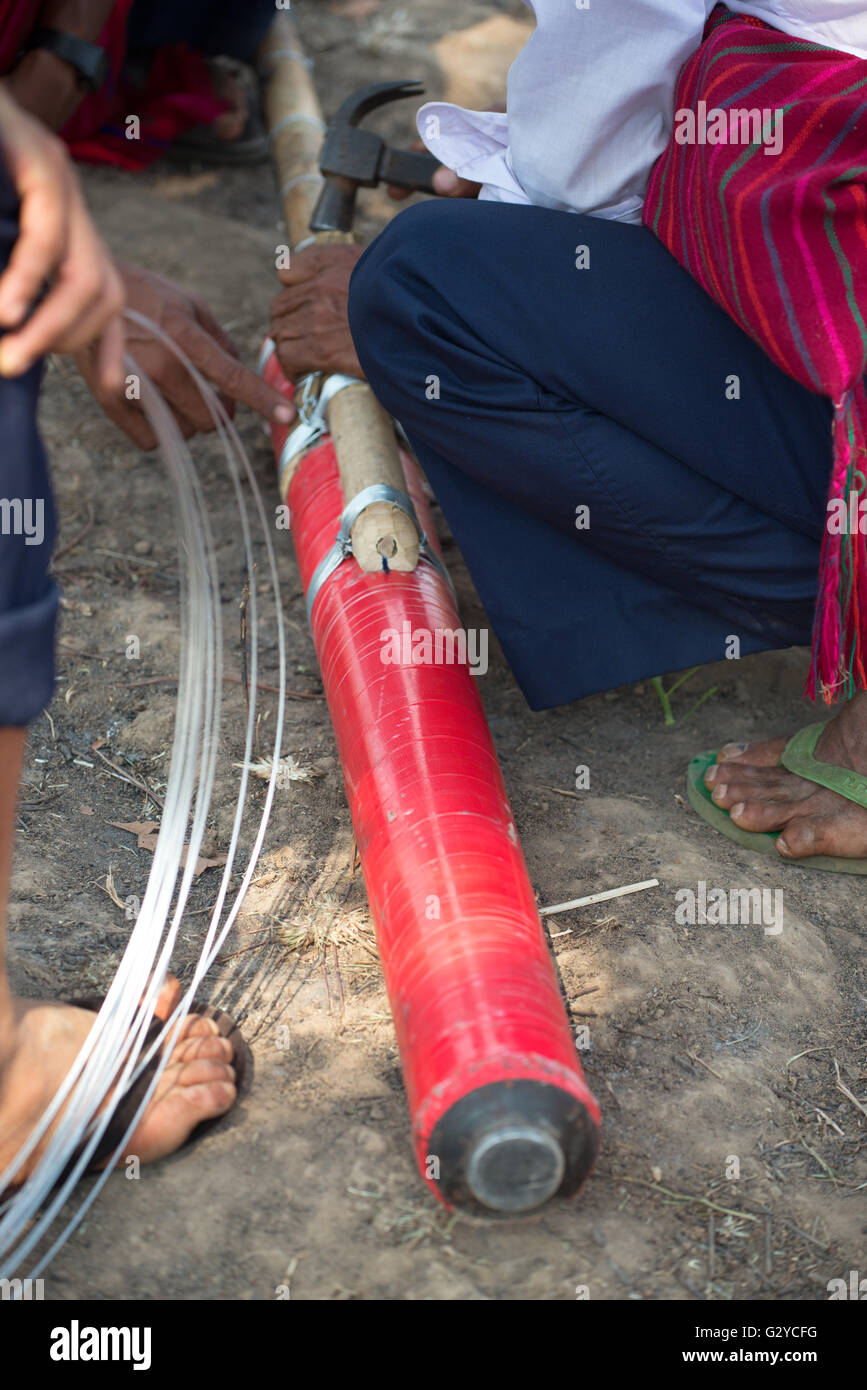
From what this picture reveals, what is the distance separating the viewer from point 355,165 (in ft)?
9.95

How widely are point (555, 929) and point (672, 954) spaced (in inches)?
8.5

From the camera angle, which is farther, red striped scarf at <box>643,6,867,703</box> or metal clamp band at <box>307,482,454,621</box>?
metal clamp band at <box>307,482,454,621</box>

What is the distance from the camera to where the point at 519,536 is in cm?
242

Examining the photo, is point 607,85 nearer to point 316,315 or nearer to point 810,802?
point 316,315

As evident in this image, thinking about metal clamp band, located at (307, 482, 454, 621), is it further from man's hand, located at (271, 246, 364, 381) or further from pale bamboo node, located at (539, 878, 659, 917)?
pale bamboo node, located at (539, 878, 659, 917)

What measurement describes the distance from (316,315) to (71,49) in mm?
1489

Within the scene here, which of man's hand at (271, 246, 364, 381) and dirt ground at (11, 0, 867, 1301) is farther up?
man's hand at (271, 246, 364, 381)

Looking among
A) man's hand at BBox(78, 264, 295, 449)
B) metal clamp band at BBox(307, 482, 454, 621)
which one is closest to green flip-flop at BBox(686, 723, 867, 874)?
metal clamp band at BBox(307, 482, 454, 621)

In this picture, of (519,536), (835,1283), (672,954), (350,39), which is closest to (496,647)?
(519,536)

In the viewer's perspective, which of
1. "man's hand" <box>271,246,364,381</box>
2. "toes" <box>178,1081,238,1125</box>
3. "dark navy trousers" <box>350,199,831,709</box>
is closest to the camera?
"toes" <box>178,1081,238,1125</box>

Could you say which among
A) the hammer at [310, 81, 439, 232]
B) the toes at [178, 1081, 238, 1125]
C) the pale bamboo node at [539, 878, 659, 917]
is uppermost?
the hammer at [310, 81, 439, 232]

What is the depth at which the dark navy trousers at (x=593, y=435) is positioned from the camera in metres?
2.16

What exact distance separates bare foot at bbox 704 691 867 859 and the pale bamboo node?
0.82 feet

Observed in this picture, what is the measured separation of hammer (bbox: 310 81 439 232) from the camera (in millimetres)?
2965
